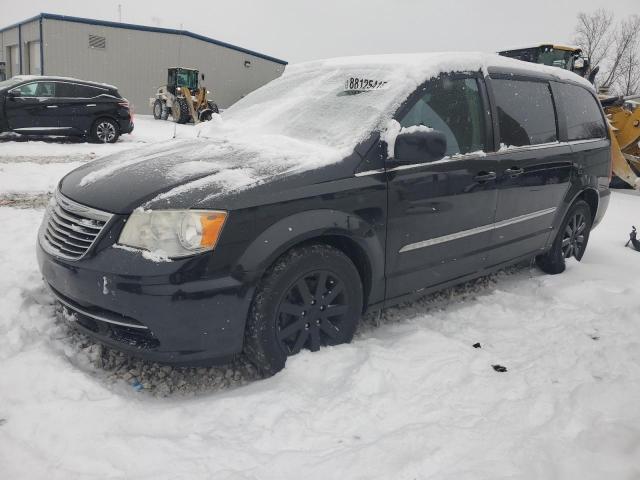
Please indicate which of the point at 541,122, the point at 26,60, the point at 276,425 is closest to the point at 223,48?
the point at 26,60

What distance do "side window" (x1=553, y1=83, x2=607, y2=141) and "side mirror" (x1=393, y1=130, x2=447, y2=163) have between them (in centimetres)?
208

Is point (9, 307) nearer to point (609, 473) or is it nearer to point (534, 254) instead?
point (609, 473)

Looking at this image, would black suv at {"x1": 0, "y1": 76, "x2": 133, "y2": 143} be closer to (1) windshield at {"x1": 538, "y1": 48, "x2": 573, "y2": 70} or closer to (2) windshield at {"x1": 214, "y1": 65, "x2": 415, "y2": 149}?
(2) windshield at {"x1": 214, "y1": 65, "x2": 415, "y2": 149}

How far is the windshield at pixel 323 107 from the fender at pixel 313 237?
1.53 feet

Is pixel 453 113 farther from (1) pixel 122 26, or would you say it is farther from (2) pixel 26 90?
(1) pixel 122 26

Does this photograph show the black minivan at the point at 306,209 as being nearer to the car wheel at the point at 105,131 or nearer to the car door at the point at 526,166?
the car door at the point at 526,166

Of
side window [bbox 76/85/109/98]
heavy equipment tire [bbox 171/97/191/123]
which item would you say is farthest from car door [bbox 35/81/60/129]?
heavy equipment tire [bbox 171/97/191/123]

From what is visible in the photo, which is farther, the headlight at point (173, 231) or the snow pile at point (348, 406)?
the headlight at point (173, 231)

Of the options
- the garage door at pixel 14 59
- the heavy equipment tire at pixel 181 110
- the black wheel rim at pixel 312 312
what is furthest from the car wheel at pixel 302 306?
the garage door at pixel 14 59

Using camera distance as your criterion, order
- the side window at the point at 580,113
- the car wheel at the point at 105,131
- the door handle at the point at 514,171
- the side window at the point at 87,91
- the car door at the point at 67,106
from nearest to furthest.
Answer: the door handle at the point at 514,171 → the side window at the point at 580,113 → the car door at the point at 67,106 → the side window at the point at 87,91 → the car wheel at the point at 105,131

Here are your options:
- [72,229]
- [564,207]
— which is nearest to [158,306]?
[72,229]

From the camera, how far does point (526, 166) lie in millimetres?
3879

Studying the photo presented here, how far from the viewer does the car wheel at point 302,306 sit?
99.6 inches

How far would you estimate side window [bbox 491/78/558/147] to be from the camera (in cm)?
371
